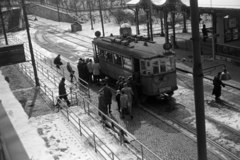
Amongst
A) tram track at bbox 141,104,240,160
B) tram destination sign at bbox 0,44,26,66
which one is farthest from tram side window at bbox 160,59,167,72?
tram destination sign at bbox 0,44,26,66

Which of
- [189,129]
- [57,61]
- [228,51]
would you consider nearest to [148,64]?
[189,129]

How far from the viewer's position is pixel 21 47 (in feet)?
Answer: 76.5

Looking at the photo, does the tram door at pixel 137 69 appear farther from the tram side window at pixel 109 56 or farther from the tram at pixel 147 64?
the tram side window at pixel 109 56

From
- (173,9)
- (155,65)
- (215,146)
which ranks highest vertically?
(173,9)

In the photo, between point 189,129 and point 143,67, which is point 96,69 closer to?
point 143,67

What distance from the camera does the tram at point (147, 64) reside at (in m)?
16.5

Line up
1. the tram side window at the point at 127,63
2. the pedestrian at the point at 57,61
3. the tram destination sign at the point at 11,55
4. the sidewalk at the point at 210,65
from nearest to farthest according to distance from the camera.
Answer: the tram side window at the point at 127,63, the sidewalk at the point at 210,65, the tram destination sign at the point at 11,55, the pedestrian at the point at 57,61

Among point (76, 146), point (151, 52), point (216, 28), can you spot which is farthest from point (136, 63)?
point (216, 28)

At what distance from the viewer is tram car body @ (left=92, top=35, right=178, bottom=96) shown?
1645 cm

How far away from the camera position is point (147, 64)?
54.0 feet

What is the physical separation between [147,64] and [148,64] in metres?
0.05

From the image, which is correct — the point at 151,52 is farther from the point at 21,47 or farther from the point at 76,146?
the point at 21,47

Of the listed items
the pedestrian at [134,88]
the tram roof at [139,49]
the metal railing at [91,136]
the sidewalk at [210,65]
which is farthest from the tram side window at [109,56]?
the sidewalk at [210,65]

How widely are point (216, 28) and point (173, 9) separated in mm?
3691
